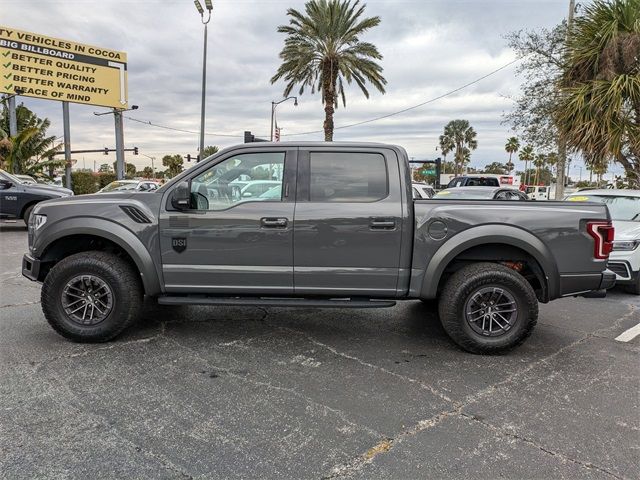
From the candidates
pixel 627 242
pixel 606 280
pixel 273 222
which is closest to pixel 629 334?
pixel 606 280

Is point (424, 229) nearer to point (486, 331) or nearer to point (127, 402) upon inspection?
point (486, 331)

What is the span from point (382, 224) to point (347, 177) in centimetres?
57

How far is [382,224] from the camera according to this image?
158 inches

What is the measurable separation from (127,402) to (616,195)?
318 inches

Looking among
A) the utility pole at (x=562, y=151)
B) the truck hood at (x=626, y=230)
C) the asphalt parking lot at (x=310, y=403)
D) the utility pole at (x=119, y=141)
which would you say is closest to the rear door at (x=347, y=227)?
the asphalt parking lot at (x=310, y=403)

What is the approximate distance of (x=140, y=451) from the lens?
2.60 m

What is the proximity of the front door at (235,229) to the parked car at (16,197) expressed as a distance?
9.67m

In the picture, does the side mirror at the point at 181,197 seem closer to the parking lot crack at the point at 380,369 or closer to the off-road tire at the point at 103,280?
the off-road tire at the point at 103,280

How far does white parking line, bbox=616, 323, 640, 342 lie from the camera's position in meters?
4.71

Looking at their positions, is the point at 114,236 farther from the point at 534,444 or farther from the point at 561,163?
the point at 561,163

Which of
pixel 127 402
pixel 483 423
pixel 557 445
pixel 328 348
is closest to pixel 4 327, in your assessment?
pixel 127 402

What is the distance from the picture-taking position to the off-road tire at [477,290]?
4020 millimetres

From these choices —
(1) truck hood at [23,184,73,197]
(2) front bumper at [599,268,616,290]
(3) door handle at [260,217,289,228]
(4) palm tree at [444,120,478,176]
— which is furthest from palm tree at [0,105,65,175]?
(4) palm tree at [444,120,478,176]

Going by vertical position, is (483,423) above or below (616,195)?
below
